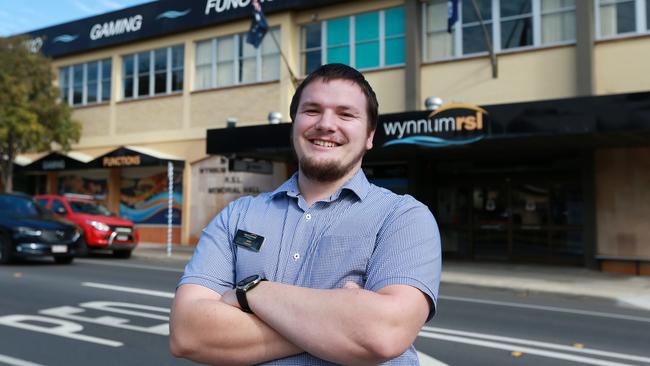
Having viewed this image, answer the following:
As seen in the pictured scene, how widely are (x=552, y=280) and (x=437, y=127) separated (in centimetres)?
406

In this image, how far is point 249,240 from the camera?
1.96 meters

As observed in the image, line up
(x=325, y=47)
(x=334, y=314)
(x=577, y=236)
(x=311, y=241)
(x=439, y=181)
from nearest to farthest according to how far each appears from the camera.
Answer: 1. (x=334, y=314)
2. (x=311, y=241)
3. (x=577, y=236)
4. (x=439, y=181)
5. (x=325, y=47)

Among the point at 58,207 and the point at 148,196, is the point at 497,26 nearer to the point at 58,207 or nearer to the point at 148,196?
the point at 58,207

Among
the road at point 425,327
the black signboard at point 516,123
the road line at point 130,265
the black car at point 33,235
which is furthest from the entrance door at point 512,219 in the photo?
the black car at point 33,235

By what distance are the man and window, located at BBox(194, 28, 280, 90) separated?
17.1 metres

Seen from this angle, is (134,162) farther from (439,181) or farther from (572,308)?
(572,308)

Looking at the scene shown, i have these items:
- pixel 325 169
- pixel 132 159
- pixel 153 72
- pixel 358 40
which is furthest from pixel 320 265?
pixel 153 72

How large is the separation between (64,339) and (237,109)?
46.5ft

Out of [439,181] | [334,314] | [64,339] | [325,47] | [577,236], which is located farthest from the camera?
[325,47]

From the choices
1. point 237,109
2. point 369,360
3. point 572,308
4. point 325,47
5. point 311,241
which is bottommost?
point 572,308

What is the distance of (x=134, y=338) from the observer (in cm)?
608

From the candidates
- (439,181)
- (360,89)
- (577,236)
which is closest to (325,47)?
(439,181)

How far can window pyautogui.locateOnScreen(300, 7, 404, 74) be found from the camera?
1684 centimetres

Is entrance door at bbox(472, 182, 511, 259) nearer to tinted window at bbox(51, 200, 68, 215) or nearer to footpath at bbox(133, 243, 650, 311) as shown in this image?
footpath at bbox(133, 243, 650, 311)
